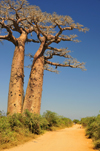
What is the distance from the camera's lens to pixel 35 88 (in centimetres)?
764

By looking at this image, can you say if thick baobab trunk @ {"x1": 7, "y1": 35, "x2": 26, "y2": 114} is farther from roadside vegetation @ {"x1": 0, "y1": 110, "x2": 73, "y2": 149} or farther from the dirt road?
the dirt road

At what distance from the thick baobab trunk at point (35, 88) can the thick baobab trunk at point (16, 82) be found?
38 centimetres

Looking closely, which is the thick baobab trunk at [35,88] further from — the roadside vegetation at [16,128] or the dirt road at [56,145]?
the dirt road at [56,145]

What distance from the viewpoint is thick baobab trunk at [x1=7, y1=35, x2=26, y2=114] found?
23.2ft

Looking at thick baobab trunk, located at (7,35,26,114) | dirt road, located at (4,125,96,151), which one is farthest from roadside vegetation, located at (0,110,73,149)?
thick baobab trunk, located at (7,35,26,114)

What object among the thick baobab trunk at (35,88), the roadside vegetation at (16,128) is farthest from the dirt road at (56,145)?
the thick baobab trunk at (35,88)

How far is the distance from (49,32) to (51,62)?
207cm

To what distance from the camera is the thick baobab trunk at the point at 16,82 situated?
23.2ft

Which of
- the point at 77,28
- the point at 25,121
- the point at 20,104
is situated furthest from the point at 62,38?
the point at 25,121

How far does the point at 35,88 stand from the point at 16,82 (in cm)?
91

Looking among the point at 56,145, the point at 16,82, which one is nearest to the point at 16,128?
the point at 56,145

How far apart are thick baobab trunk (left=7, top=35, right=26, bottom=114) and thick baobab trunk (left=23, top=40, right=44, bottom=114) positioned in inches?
14.8

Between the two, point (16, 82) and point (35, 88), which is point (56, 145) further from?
point (16, 82)

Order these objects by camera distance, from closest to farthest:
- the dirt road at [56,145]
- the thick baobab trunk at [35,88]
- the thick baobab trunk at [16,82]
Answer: the dirt road at [56,145], the thick baobab trunk at [16,82], the thick baobab trunk at [35,88]
